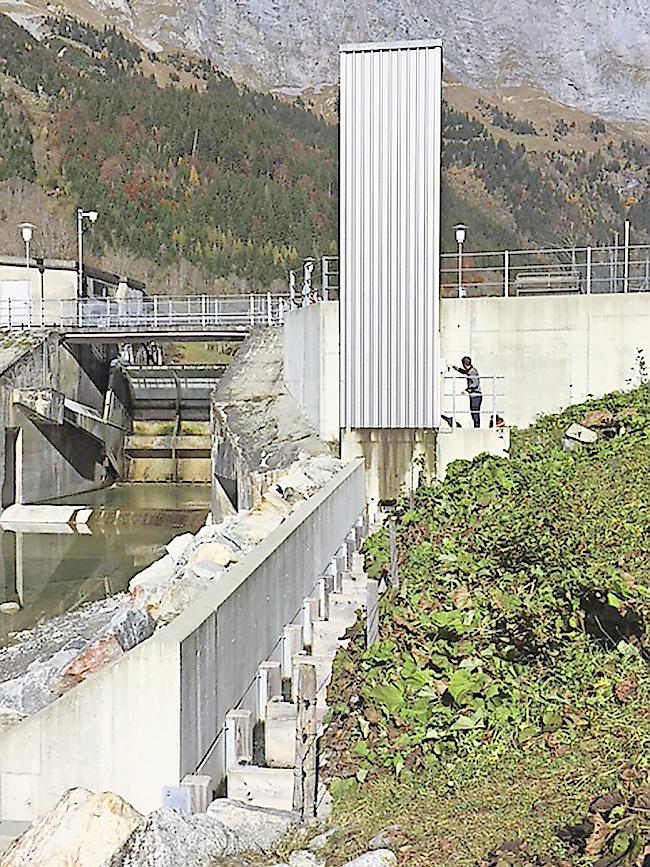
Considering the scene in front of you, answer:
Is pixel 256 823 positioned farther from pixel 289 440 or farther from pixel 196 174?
pixel 196 174

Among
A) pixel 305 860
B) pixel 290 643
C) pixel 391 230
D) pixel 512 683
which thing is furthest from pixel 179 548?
pixel 305 860

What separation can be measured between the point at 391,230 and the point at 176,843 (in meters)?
12.9

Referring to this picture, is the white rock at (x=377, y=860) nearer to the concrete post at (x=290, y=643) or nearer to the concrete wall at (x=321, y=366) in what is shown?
the concrete post at (x=290, y=643)

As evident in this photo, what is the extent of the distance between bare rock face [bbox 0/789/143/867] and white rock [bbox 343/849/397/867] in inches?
41.6

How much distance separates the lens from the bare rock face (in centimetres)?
507

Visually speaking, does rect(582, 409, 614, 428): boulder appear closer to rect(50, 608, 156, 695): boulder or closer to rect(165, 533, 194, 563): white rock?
rect(165, 533, 194, 563): white rock

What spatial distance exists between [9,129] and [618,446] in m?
72.7

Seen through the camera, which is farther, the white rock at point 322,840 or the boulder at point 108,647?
the boulder at point 108,647

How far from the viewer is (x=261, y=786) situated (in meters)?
6.98

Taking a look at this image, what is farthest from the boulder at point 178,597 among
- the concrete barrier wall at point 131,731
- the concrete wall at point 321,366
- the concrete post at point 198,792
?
the concrete wall at point 321,366

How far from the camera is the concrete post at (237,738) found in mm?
7492

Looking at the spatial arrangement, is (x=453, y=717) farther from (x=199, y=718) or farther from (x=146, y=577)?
(x=146, y=577)

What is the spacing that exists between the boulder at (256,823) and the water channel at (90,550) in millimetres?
12414

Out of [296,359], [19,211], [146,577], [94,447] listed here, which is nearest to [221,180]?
[19,211]
